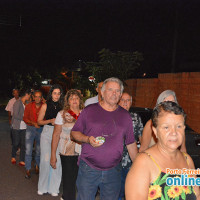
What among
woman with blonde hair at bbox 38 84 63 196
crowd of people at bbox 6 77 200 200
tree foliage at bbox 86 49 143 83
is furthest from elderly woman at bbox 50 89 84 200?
tree foliage at bbox 86 49 143 83

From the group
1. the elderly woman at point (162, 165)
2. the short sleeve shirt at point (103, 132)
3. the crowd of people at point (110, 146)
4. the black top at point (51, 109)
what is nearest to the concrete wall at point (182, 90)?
the black top at point (51, 109)

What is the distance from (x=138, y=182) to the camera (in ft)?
7.75

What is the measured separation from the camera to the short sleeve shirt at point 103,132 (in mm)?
3969

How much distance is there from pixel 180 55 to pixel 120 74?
1816 cm

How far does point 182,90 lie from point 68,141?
11151mm

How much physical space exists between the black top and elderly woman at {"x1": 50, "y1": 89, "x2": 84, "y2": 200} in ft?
3.42

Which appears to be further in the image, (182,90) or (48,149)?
(182,90)

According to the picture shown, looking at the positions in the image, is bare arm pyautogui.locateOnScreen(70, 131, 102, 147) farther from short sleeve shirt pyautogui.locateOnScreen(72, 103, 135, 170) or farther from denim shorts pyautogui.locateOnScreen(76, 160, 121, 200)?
denim shorts pyautogui.locateOnScreen(76, 160, 121, 200)

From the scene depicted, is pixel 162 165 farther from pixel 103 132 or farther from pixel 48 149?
pixel 48 149

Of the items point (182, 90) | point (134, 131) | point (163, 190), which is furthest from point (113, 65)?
point (163, 190)

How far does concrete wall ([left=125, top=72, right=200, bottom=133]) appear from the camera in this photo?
14297mm

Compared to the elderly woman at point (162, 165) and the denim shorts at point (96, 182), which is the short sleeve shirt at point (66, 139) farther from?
the elderly woman at point (162, 165)

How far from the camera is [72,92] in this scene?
563 cm

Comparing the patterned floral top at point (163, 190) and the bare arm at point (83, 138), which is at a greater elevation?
the bare arm at point (83, 138)
